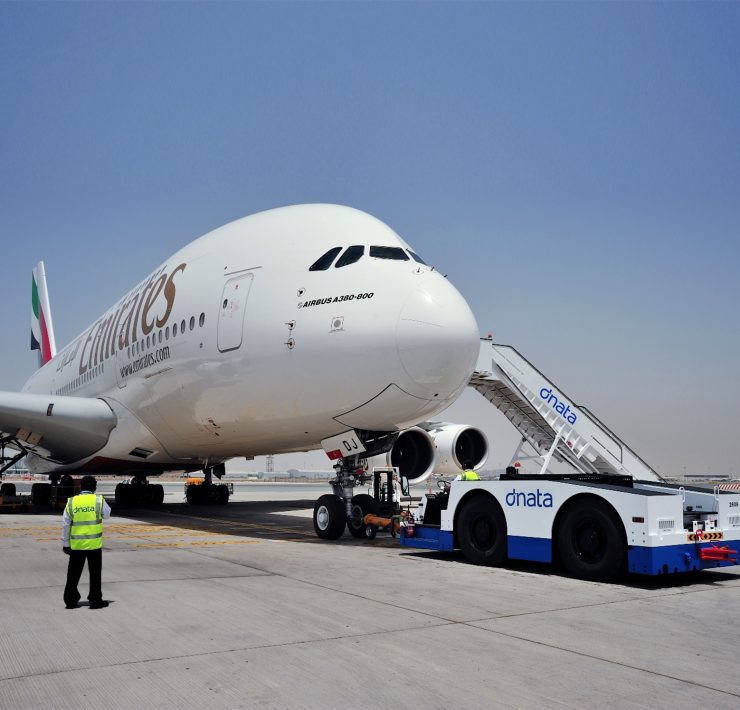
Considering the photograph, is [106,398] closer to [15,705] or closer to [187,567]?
[187,567]

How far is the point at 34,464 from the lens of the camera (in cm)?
2441

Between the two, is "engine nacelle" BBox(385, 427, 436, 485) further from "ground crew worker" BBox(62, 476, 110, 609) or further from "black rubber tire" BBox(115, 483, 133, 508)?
"black rubber tire" BBox(115, 483, 133, 508)

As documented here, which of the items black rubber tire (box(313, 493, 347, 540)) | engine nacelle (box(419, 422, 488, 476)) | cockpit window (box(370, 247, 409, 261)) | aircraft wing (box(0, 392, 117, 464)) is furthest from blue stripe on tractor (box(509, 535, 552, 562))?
aircraft wing (box(0, 392, 117, 464))

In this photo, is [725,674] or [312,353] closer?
[725,674]

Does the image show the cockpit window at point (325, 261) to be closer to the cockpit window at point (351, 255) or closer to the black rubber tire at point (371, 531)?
the cockpit window at point (351, 255)

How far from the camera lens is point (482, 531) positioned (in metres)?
9.20

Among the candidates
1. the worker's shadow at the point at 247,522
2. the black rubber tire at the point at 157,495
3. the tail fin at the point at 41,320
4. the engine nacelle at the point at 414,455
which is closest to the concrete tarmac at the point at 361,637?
the worker's shadow at the point at 247,522

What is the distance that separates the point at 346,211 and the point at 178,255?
4.78 metres

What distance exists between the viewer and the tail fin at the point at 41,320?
33188 mm

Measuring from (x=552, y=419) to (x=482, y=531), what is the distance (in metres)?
13.2

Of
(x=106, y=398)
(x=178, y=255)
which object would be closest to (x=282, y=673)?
(x=178, y=255)

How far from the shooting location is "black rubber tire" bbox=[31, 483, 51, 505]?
2191cm

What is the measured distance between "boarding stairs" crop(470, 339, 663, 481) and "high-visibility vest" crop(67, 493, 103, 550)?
16015 millimetres

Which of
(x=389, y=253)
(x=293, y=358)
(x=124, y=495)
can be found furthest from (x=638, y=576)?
(x=124, y=495)
